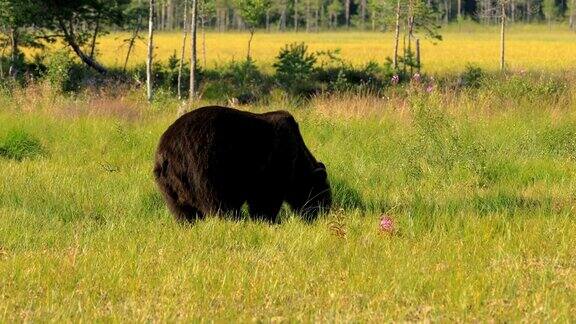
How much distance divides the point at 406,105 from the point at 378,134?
264cm

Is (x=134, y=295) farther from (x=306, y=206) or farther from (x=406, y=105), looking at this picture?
(x=406, y=105)

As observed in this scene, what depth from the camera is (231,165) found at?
591 cm

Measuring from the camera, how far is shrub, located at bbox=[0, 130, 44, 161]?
9430 mm

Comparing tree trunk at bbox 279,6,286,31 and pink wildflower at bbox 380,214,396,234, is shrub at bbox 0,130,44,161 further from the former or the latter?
tree trunk at bbox 279,6,286,31

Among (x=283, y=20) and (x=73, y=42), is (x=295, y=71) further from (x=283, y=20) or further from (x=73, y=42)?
(x=283, y=20)

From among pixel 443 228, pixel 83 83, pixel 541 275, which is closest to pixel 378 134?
pixel 443 228

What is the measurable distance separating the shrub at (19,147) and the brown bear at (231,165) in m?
4.15

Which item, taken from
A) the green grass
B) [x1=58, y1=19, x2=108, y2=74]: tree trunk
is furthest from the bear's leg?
[x1=58, y1=19, x2=108, y2=74]: tree trunk

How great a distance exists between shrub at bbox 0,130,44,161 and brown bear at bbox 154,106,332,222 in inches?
163

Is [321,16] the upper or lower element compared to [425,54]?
upper

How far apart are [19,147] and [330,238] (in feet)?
18.3

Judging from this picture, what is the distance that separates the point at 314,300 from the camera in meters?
4.14

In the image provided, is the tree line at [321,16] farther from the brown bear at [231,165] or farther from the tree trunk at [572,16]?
the brown bear at [231,165]

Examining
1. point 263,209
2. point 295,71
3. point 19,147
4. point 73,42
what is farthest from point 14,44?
point 263,209
